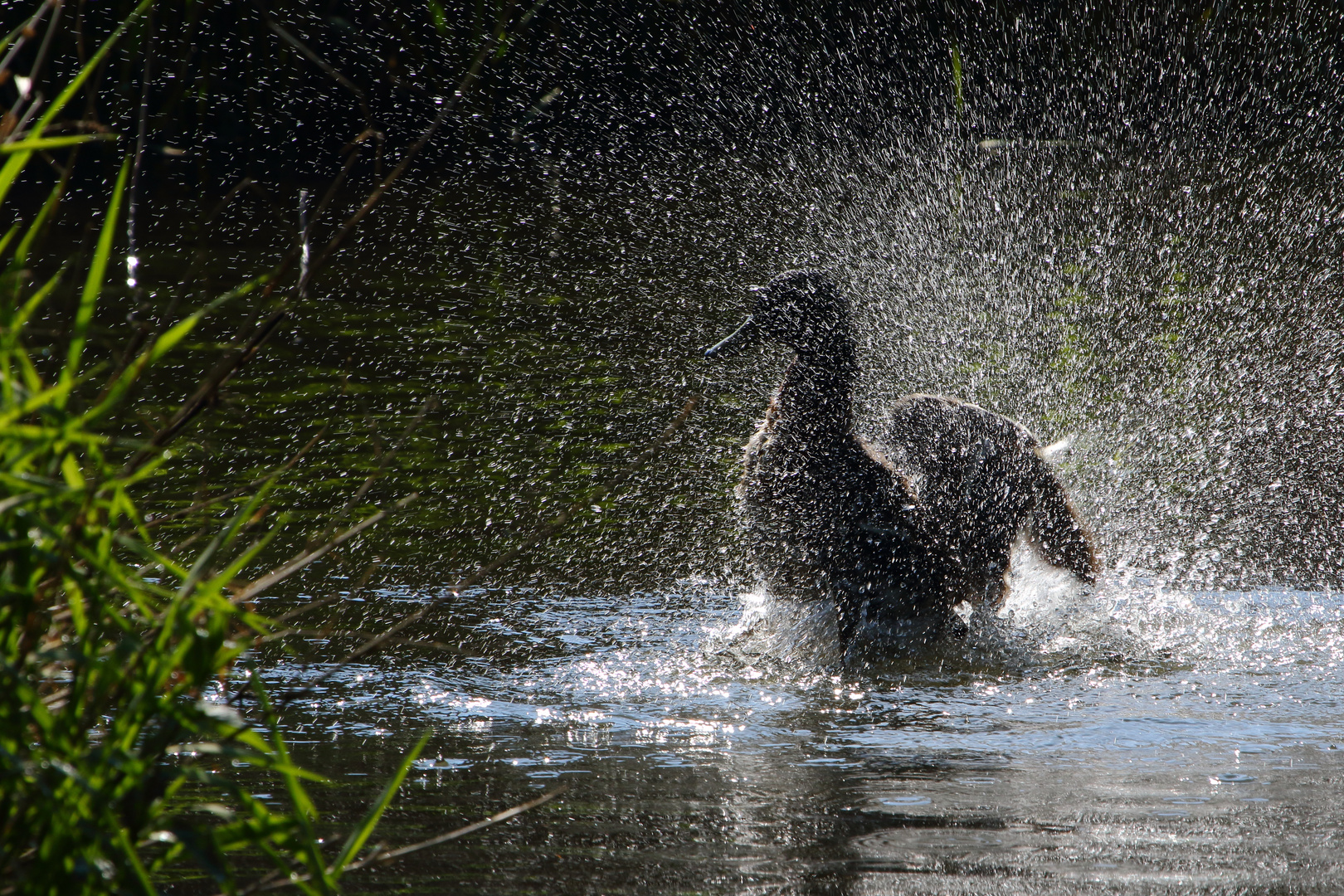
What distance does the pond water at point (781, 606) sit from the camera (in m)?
2.99

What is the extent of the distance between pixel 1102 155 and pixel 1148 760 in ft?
54.7

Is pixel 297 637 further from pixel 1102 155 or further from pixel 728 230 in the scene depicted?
pixel 1102 155

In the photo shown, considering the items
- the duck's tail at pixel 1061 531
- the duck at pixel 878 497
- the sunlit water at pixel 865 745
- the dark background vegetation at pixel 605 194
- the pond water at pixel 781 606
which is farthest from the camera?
the dark background vegetation at pixel 605 194

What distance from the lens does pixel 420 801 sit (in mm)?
3174

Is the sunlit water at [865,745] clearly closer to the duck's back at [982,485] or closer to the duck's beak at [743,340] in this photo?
the duck's back at [982,485]

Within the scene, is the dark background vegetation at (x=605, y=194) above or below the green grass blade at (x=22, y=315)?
above

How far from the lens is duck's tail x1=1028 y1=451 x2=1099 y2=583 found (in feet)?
18.5

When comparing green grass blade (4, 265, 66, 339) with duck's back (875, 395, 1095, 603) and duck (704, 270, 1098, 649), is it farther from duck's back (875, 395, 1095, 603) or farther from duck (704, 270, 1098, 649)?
duck's back (875, 395, 1095, 603)

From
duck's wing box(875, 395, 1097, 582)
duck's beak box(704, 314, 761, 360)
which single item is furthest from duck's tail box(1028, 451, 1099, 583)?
duck's beak box(704, 314, 761, 360)

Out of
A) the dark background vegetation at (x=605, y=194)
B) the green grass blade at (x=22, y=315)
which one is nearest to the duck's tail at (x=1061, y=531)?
the dark background vegetation at (x=605, y=194)

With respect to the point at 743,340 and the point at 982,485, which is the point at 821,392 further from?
the point at 982,485

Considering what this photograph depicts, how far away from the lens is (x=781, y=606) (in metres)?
5.13

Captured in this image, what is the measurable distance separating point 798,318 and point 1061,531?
1.45 metres

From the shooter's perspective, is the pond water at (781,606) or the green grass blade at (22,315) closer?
the green grass blade at (22,315)
